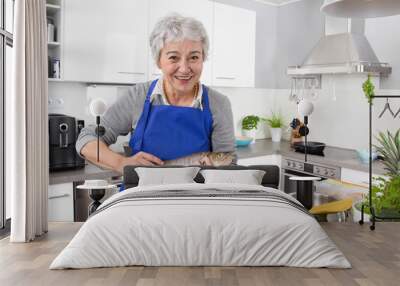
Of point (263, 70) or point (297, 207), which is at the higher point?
point (263, 70)

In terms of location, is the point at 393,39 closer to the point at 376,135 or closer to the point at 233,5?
the point at 376,135

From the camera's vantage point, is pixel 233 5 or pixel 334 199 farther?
pixel 233 5

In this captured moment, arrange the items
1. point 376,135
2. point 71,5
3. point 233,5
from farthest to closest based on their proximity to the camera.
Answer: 1. point 233,5
2. point 376,135
3. point 71,5

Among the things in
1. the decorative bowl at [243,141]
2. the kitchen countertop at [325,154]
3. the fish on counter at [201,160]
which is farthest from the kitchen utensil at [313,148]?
the fish on counter at [201,160]

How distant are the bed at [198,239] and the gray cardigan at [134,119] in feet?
6.18

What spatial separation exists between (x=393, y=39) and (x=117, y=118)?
2.94 metres

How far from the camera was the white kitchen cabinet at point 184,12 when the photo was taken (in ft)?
15.5

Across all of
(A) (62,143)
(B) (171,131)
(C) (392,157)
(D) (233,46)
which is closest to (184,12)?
(D) (233,46)

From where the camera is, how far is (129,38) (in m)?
4.61

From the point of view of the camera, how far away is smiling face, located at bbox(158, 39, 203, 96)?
424 centimetres

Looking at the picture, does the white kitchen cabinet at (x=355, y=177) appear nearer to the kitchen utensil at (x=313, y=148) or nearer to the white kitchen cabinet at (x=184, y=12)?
the kitchen utensil at (x=313, y=148)

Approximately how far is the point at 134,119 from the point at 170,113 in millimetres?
324

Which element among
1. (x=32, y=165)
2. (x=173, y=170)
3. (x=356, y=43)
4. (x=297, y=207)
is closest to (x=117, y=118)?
(x=173, y=170)

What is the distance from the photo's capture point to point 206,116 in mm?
4262
